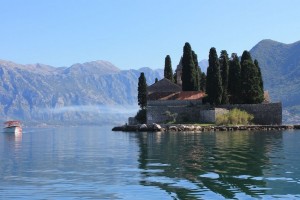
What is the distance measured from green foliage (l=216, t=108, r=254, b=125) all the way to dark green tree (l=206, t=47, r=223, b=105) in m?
2.62

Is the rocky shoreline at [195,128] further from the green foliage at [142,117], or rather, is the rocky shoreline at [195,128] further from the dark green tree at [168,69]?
the dark green tree at [168,69]

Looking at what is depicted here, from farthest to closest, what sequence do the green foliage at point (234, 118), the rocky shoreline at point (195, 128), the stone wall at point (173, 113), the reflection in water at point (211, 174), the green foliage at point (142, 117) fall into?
the green foliage at point (142, 117)
the stone wall at point (173, 113)
the green foliage at point (234, 118)
the rocky shoreline at point (195, 128)
the reflection in water at point (211, 174)

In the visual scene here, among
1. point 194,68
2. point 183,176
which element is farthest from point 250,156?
point 194,68

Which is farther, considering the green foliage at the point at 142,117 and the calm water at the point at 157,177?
the green foliage at the point at 142,117

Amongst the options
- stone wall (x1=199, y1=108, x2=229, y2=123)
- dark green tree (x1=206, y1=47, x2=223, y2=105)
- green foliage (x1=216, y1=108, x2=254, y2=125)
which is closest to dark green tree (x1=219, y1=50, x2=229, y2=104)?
dark green tree (x1=206, y1=47, x2=223, y2=105)

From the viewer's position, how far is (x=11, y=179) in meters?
23.1

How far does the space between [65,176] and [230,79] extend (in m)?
61.4

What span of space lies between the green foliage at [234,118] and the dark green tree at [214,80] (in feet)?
8.60

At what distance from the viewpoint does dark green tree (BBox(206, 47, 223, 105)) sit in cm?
7844

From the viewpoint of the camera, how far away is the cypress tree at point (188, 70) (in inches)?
3334

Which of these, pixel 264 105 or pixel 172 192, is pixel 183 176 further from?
pixel 264 105

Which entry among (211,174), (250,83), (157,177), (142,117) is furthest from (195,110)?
(157,177)

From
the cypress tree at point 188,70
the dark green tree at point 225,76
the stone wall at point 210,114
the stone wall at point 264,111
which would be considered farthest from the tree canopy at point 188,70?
the stone wall at point 264,111

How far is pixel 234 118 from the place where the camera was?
80.2 meters
